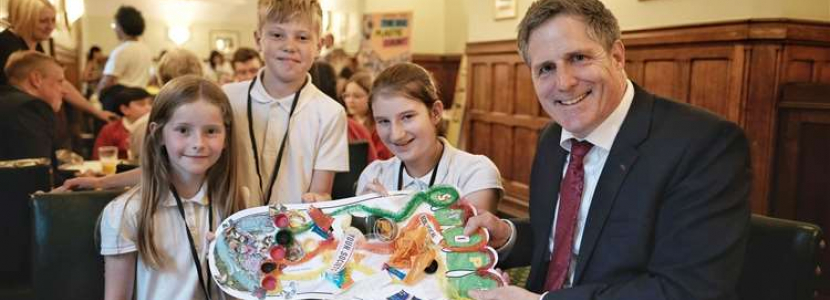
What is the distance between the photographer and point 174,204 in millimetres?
1847

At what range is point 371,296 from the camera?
4.90 ft

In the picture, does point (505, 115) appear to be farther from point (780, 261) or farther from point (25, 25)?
point (780, 261)

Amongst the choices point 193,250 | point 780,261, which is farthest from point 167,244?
point 780,261

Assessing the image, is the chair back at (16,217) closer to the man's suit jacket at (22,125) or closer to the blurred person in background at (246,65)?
the man's suit jacket at (22,125)

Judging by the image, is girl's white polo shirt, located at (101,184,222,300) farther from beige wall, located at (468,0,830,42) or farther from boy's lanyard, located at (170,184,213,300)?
beige wall, located at (468,0,830,42)

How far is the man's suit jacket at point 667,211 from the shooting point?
4.39ft

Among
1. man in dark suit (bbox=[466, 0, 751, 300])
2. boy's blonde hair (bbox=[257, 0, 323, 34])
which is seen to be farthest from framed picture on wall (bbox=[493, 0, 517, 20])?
man in dark suit (bbox=[466, 0, 751, 300])

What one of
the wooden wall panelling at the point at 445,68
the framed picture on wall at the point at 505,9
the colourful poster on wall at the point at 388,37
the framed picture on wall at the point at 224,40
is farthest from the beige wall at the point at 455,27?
the framed picture on wall at the point at 224,40

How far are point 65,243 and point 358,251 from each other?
2.92 ft

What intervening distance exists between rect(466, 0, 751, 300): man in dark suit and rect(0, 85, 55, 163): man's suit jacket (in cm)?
260

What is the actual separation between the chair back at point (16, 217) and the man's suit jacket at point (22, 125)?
0.83m

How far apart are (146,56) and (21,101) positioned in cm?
276

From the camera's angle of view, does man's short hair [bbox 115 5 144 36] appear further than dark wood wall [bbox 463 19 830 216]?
Yes

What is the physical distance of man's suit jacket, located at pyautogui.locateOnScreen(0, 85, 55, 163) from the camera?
3.13 meters
